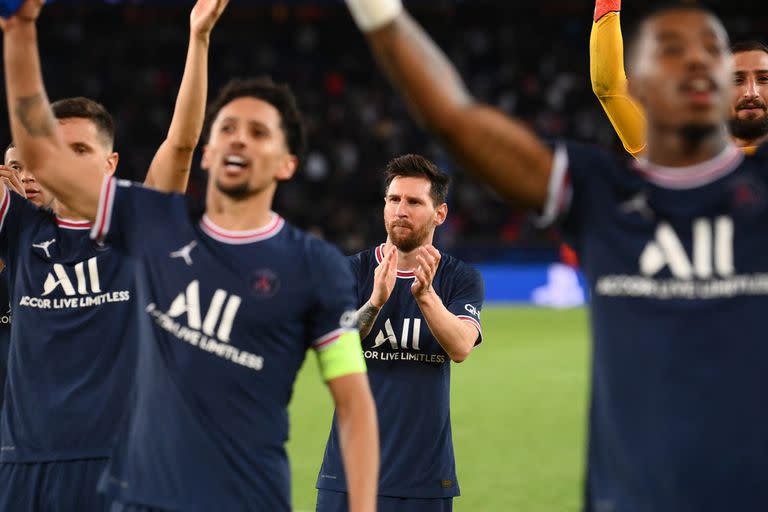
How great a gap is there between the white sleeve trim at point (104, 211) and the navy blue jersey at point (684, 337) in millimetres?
1457

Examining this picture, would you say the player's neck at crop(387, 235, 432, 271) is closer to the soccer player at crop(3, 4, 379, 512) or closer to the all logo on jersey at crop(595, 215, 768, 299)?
the soccer player at crop(3, 4, 379, 512)

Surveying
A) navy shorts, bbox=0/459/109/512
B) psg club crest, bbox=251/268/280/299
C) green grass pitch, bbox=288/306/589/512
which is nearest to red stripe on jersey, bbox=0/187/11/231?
navy shorts, bbox=0/459/109/512

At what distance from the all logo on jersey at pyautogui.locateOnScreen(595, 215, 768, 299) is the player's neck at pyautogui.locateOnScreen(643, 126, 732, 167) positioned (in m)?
0.18

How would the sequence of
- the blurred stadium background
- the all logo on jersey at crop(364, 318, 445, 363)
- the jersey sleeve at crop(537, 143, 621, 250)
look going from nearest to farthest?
the jersey sleeve at crop(537, 143, 621, 250), the all logo on jersey at crop(364, 318, 445, 363), the blurred stadium background

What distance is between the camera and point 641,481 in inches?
109

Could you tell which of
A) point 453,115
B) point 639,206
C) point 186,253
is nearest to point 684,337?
point 639,206

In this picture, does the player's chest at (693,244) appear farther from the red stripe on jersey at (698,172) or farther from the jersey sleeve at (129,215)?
the jersey sleeve at (129,215)

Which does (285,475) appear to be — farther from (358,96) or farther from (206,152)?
(358,96)

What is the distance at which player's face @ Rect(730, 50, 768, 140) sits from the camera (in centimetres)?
527

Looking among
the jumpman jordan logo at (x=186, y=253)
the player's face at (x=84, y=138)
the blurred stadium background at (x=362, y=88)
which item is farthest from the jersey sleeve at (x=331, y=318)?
the blurred stadium background at (x=362, y=88)

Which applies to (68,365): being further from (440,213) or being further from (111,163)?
(440,213)

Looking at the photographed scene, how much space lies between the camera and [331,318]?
349 centimetres

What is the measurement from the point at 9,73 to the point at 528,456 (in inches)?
321

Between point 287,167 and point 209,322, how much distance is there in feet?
2.04
